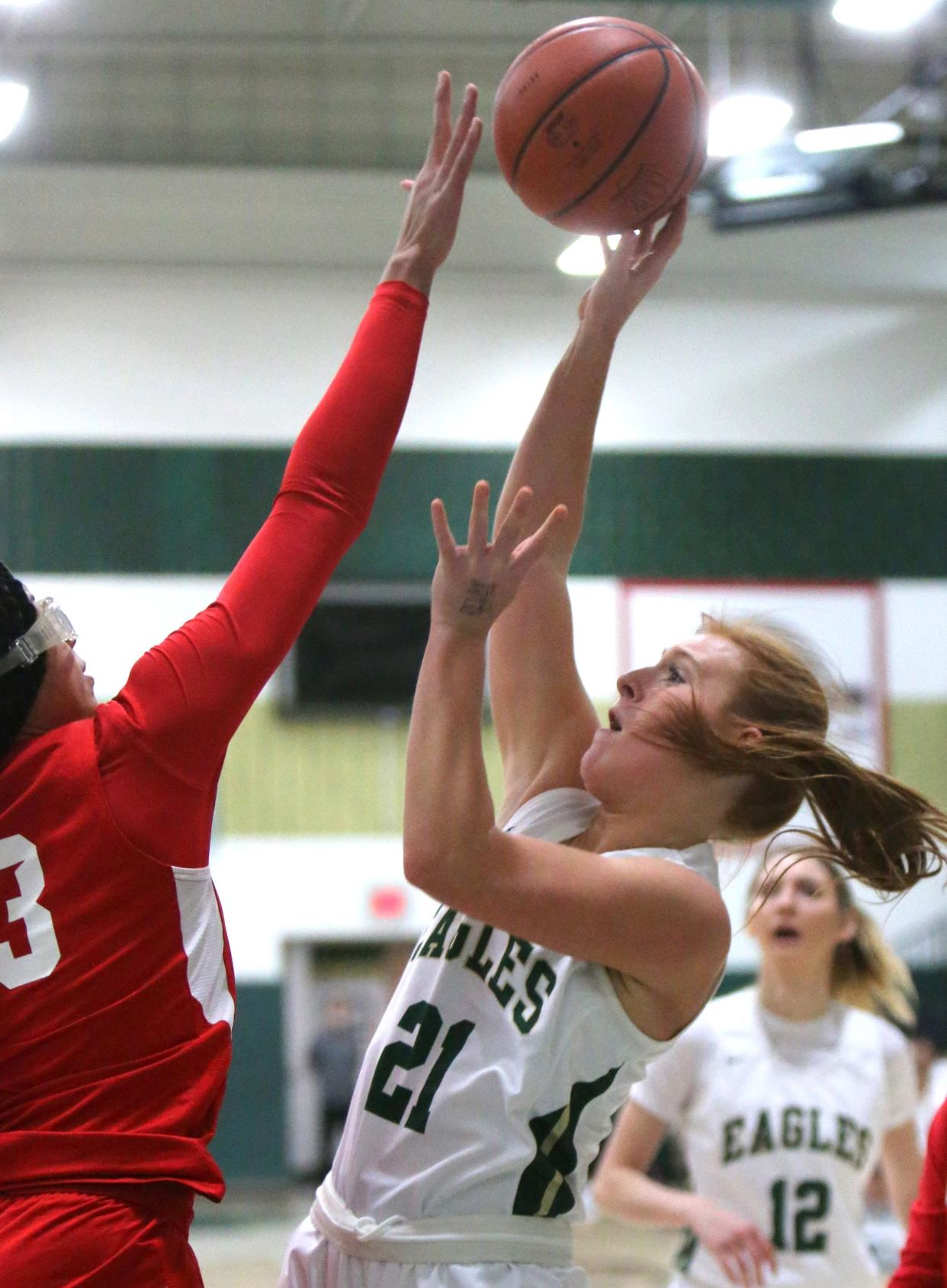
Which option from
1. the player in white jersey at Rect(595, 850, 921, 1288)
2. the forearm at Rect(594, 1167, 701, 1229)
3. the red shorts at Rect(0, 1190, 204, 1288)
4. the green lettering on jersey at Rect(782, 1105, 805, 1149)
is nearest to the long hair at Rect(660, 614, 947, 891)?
the red shorts at Rect(0, 1190, 204, 1288)

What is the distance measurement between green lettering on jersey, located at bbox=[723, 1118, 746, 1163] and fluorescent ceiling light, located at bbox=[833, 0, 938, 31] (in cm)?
517

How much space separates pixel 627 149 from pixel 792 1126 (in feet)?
7.49

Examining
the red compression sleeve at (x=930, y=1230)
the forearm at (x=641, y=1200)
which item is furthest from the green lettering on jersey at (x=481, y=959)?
the forearm at (x=641, y=1200)

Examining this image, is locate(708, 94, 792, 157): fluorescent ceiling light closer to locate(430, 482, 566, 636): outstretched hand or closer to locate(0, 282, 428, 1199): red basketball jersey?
locate(430, 482, 566, 636): outstretched hand

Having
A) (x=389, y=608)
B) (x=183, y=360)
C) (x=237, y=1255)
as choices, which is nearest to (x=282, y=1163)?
(x=237, y=1255)

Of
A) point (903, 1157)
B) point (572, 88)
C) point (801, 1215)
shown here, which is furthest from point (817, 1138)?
point (572, 88)

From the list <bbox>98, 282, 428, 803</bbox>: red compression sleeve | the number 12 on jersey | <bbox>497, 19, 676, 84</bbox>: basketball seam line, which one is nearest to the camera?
<bbox>98, 282, 428, 803</bbox>: red compression sleeve

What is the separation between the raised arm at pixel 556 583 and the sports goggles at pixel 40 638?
666mm

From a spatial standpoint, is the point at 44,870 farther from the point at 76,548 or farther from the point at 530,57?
the point at 76,548

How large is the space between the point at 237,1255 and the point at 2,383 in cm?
588

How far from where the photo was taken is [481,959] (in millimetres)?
2012

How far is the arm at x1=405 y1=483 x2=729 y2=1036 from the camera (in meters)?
1.78

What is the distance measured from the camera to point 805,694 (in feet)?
6.99

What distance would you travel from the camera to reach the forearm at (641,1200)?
341cm
